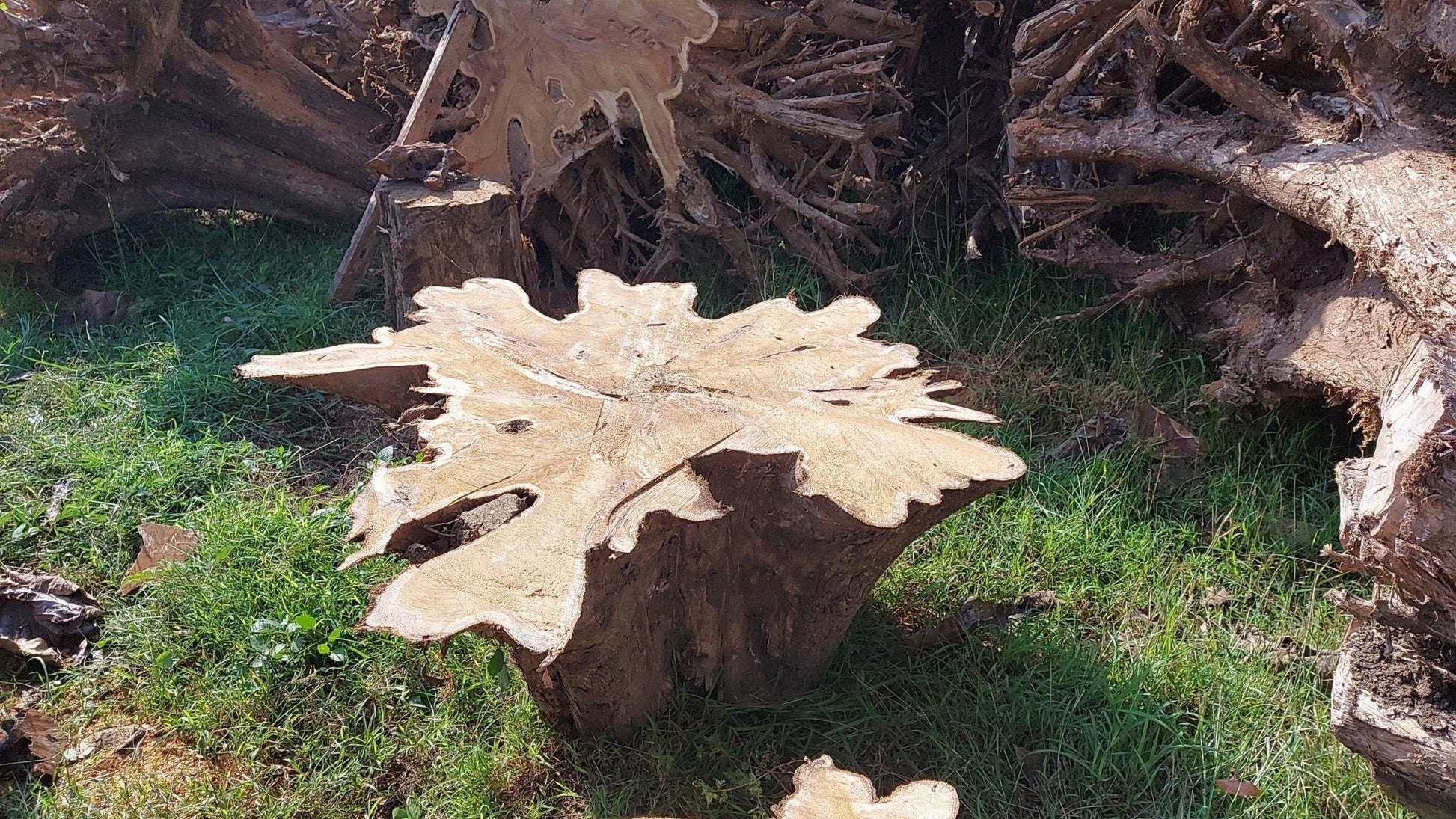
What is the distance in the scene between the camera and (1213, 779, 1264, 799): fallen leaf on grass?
7.64ft

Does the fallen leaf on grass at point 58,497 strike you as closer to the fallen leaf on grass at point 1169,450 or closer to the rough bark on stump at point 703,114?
the rough bark on stump at point 703,114

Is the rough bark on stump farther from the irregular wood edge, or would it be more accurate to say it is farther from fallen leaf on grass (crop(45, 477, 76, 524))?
fallen leaf on grass (crop(45, 477, 76, 524))

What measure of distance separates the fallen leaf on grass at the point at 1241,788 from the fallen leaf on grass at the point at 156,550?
8.97 feet

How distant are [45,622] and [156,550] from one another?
1.11ft

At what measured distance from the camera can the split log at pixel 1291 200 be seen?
216cm

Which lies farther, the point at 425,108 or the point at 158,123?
the point at 158,123

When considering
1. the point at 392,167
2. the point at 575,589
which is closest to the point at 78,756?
the point at 575,589

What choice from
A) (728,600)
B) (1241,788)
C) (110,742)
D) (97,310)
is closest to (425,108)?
(97,310)

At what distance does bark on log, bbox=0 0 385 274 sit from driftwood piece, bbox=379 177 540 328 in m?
1.18

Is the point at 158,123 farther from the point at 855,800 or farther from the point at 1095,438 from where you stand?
the point at 855,800

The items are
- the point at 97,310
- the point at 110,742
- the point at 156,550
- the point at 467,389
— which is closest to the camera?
the point at 467,389

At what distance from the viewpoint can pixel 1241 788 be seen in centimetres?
233

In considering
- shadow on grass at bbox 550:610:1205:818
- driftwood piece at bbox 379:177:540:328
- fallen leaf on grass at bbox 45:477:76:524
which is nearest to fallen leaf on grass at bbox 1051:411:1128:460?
shadow on grass at bbox 550:610:1205:818

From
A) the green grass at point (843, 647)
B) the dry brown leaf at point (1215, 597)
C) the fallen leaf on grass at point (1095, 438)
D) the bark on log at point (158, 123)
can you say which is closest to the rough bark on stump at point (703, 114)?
the green grass at point (843, 647)
